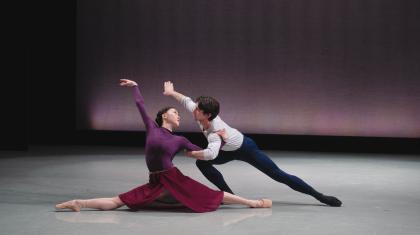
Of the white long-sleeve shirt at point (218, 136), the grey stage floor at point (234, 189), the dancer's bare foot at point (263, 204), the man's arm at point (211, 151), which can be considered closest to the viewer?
the grey stage floor at point (234, 189)

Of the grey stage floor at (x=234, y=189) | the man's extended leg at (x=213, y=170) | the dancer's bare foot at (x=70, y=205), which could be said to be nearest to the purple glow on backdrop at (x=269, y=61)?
the grey stage floor at (x=234, y=189)

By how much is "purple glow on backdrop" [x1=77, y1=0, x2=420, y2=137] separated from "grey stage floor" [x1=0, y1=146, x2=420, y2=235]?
0.87 m

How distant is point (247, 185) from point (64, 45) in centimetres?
479

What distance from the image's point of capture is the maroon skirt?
397cm

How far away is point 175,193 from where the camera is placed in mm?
3988

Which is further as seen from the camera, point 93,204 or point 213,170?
point 213,170

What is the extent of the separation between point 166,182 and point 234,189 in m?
1.25

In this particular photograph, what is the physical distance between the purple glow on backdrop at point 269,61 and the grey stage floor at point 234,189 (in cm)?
87

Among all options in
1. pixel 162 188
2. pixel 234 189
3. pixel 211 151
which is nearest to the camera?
pixel 211 151

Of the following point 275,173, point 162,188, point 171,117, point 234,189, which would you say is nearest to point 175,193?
point 162,188

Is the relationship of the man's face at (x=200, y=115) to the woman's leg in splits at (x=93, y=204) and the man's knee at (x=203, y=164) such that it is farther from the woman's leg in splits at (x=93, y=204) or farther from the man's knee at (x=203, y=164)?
the woman's leg in splits at (x=93, y=204)

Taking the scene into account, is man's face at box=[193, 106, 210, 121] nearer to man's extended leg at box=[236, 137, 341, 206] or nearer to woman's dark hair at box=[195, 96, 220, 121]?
woman's dark hair at box=[195, 96, 220, 121]

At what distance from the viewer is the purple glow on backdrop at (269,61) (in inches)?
340

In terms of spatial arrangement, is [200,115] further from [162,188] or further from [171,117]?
[162,188]
